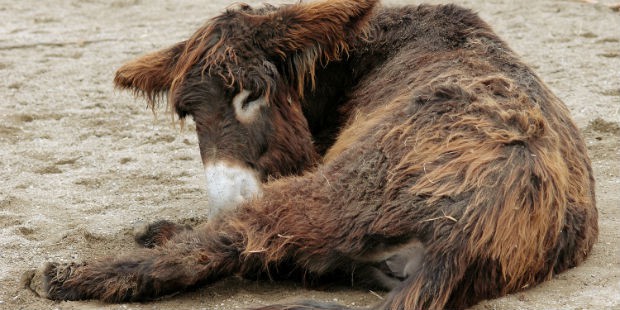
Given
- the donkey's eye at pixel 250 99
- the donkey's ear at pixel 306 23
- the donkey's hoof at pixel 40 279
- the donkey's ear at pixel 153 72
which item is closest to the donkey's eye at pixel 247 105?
the donkey's eye at pixel 250 99

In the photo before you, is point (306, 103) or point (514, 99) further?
point (306, 103)

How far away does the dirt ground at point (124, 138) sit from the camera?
12.5ft

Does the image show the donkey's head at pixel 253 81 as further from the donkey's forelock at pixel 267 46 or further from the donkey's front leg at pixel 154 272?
the donkey's front leg at pixel 154 272

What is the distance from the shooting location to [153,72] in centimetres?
475

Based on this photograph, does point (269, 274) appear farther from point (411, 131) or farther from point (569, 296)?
point (569, 296)

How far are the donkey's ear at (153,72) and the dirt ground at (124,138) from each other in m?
0.76

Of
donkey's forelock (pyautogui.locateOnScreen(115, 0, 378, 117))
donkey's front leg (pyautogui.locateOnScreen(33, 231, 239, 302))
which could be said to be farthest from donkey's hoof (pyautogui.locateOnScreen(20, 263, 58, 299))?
donkey's forelock (pyautogui.locateOnScreen(115, 0, 378, 117))

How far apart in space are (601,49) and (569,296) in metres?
5.25

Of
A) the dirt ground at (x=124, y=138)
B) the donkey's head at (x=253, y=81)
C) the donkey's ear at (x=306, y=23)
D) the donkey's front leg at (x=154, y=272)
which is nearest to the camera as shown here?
the donkey's front leg at (x=154, y=272)

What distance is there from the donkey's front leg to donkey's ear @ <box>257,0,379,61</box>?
1.24 meters

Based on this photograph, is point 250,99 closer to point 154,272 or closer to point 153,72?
point 153,72

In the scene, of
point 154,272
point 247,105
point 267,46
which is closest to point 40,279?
point 154,272

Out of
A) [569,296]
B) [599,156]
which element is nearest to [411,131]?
[569,296]

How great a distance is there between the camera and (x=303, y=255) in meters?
3.60
